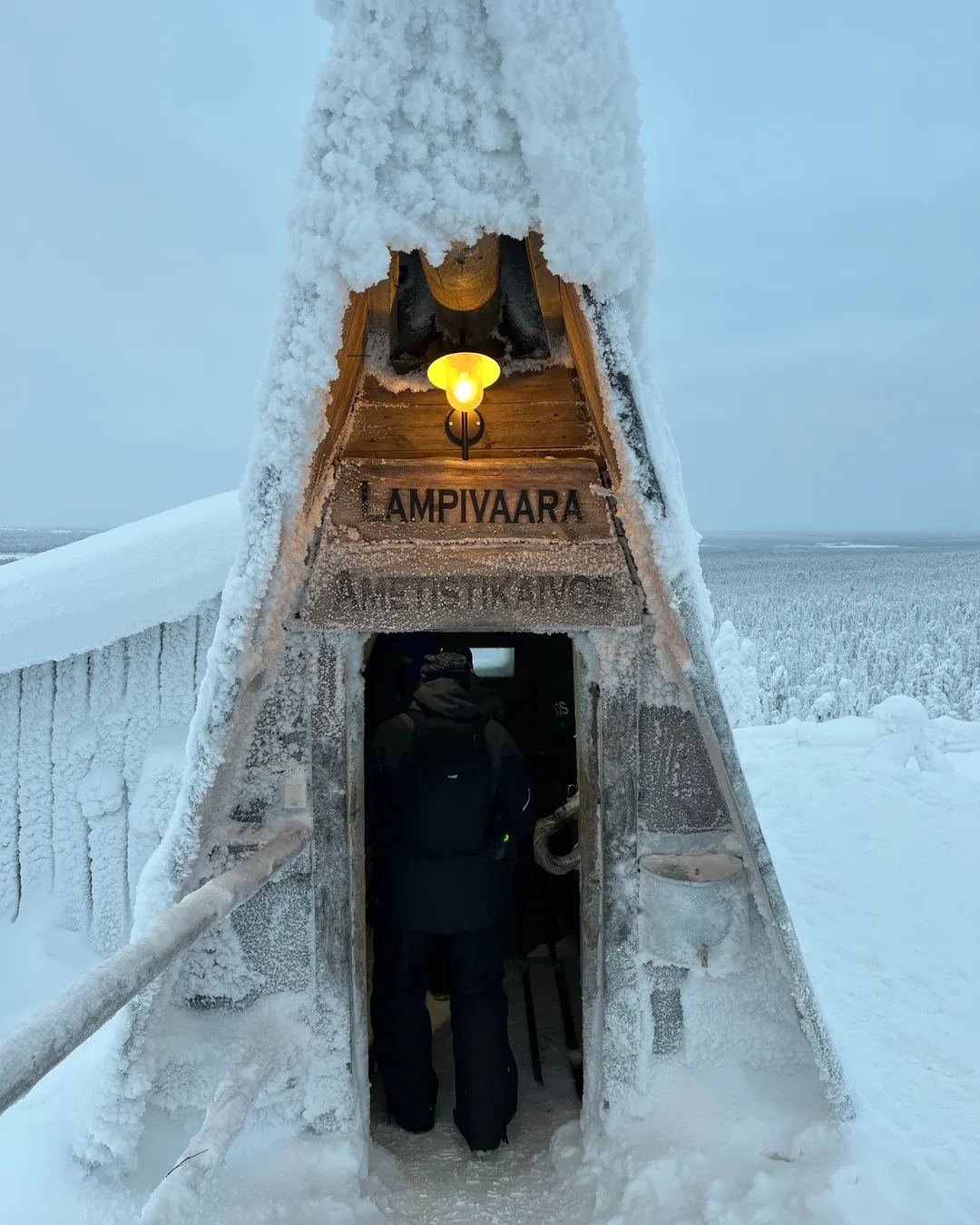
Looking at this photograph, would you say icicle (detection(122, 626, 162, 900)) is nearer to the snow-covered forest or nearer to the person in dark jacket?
the person in dark jacket

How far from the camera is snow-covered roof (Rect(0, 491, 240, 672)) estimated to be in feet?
15.4

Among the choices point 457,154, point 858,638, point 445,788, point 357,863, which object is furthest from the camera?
point 858,638

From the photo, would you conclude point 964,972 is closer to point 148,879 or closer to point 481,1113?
point 481,1113

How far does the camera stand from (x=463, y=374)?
7.37 feet

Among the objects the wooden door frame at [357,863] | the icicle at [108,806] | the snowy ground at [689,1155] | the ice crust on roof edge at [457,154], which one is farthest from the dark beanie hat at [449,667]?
the icicle at [108,806]

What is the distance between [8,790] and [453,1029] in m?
3.67

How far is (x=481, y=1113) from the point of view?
9.66 feet

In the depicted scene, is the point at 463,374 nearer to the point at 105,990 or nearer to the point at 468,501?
the point at 468,501

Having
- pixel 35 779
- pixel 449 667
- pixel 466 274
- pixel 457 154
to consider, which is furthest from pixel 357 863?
pixel 35 779

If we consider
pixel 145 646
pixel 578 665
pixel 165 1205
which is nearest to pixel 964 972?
pixel 578 665

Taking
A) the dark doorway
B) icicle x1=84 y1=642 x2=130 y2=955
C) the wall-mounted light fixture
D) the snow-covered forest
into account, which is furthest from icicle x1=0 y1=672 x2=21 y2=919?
the snow-covered forest

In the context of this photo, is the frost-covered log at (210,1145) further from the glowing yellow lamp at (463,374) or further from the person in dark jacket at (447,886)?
the glowing yellow lamp at (463,374)

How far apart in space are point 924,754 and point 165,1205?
844 centimetres

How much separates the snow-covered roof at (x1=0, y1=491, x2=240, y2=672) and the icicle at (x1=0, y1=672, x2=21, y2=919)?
0.71ft
